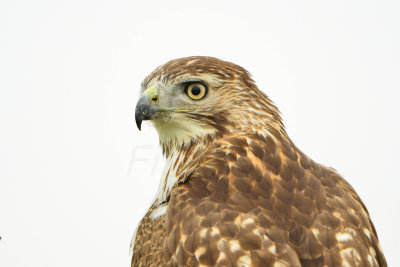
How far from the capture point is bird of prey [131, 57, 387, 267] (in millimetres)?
4105

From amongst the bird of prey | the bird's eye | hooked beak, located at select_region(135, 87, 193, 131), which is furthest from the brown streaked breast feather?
hooked beak, located at select_region(135, 87, 193, 131)

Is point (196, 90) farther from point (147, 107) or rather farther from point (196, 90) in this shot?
point (147, 107)

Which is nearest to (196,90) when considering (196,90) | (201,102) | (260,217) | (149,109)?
(196,90)

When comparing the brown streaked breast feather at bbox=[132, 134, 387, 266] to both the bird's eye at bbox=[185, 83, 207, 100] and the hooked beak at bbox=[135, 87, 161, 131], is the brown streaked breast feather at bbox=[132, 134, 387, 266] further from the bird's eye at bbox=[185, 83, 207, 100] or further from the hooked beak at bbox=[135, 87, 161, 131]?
the hooked beak at bbox=[135, 87, 161, 131]

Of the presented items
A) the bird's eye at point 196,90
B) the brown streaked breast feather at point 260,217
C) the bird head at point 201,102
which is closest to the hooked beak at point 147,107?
the bird head at point 201,102

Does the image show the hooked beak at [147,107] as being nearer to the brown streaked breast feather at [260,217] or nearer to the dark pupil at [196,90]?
the dark pupil at [196,90]

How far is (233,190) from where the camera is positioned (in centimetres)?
453

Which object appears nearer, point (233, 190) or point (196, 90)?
point (233, 190)

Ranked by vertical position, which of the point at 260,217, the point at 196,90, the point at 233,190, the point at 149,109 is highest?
the point at 196,90

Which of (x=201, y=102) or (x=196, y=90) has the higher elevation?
(x=196, y=90)

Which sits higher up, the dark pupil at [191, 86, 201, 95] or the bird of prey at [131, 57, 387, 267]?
the dark pupil at [191, 86, 201, 95]

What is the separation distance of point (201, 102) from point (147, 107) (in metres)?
0.50

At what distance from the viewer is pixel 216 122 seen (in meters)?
5.40

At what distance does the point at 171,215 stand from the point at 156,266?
381 mm
